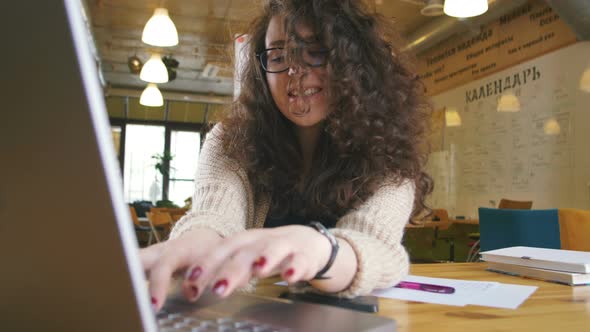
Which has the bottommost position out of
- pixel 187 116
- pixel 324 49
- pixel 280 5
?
pixel 324 49

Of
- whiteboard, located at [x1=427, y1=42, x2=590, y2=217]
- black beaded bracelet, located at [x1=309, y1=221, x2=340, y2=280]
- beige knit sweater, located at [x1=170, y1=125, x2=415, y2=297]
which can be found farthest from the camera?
whiteboard, located at [x1=427, y1=42, x2=590, y2=217]

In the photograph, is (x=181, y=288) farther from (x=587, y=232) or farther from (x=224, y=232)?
(x=587, y=232)

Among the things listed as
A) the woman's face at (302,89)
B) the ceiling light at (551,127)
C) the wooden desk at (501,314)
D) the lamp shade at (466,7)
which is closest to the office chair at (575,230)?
the wooden desk at (501,314)

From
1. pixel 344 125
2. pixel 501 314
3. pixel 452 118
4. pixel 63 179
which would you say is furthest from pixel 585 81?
pixel 63 179

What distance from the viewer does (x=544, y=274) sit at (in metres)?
1.11

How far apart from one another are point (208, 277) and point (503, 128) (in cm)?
612

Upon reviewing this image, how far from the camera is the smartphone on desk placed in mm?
726

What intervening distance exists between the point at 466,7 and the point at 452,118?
345 centimetres

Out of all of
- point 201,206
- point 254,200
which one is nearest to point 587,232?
point 254,200

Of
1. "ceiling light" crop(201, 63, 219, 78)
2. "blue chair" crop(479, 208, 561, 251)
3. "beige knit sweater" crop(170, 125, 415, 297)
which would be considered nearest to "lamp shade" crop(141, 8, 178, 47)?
"blue chair" crop(479, 208, 561, 251)

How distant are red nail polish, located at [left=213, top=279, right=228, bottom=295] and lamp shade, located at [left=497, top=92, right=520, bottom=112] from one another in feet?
19.6

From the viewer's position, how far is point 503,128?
6109 mm

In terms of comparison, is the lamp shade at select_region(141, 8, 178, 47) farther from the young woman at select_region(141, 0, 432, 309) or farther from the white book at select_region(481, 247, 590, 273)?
the white book at select_region(481, 247, 590, 273)

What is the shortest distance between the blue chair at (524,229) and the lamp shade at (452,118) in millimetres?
4977
